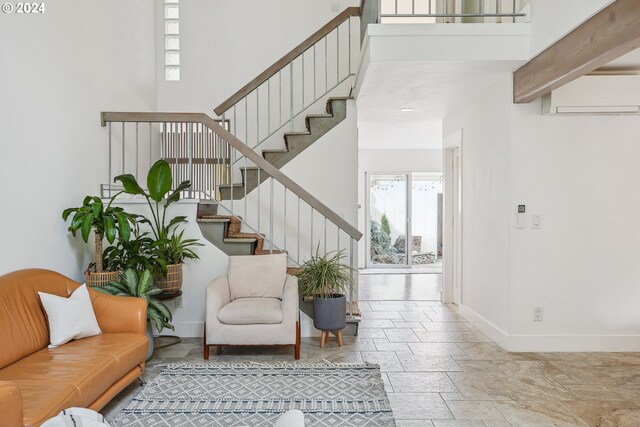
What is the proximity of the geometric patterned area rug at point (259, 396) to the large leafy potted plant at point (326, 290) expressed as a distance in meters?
0.50

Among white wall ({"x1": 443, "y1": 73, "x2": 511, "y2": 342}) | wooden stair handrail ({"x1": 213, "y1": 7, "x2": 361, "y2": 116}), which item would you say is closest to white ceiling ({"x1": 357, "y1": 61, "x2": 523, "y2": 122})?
white wall ({"x1": 443, "y1": 73, "x2": 511, "y2": 342})

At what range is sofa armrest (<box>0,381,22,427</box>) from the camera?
181 cm

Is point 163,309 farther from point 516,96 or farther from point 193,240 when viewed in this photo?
point 516,96

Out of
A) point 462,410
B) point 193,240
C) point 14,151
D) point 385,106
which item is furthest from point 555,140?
point 14,151

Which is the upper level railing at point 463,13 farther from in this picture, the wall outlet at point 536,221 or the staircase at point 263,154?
the wall outlet at point 536,221

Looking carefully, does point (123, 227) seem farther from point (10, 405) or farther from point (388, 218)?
point (388, 218)

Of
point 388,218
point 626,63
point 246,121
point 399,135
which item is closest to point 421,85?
point 626,63

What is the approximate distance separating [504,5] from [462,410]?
11.6ft

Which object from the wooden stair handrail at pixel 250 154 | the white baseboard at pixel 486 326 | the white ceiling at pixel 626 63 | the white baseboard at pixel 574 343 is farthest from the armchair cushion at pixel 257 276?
the white ceiling at pixel 626 63

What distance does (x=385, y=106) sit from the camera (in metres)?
5.43

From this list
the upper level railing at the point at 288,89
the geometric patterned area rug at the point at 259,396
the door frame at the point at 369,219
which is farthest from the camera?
the door frame at the point at 369,219

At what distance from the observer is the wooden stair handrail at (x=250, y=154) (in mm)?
4449

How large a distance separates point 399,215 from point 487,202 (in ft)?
17.5

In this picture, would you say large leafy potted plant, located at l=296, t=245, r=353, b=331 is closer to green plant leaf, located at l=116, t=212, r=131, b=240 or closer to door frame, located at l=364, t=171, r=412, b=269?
green plant leaf, located at l=116, t=212, r=131, b=240
